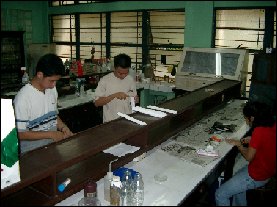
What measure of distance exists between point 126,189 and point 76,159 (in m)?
0.49

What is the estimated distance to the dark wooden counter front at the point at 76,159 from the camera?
80.0 inches

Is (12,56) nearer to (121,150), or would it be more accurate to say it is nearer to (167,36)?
(167,36)

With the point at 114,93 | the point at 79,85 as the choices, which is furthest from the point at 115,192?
the point at 79,85

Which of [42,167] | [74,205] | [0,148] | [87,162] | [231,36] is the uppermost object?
[231,36]

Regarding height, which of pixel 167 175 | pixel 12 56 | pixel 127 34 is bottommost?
pixel 167 175

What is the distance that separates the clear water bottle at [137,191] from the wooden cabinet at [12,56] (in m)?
5.92

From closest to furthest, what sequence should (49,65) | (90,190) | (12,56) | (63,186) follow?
(63,186) < (90,190) < (49,65) < (12,56)

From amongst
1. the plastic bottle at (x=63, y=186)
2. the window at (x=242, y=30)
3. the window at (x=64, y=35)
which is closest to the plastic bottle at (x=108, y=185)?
the plastic bottle at (x=63, y=186)

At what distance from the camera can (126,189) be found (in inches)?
94.0

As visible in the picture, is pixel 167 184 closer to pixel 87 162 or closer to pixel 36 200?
pixel 87 162

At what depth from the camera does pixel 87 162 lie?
2.68 meters

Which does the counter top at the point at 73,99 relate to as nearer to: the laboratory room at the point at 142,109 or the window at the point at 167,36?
the laboratory room at the point at 142,109

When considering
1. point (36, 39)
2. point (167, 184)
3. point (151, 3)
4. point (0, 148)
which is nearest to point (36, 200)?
point (0, 148)

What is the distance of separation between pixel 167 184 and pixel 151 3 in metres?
5.49
